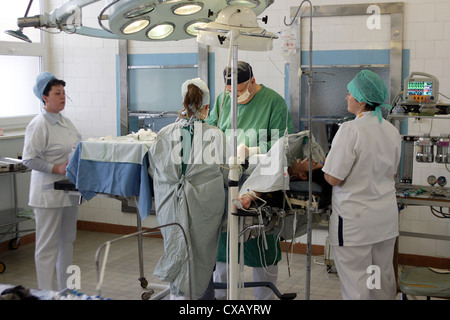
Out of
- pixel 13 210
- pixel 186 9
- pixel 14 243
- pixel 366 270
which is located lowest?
pixel 14 243

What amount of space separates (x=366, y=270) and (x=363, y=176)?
1.97 ft

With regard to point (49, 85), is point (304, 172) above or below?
below

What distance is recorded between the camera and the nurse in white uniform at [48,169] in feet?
15.3

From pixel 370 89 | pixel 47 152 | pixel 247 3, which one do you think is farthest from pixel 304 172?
pixel 47 152

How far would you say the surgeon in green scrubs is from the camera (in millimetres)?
4430

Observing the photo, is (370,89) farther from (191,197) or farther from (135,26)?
(135,26)

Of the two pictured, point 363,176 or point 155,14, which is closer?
point 155,14

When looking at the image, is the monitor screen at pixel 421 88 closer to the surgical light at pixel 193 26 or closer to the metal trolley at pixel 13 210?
the surgical light at pixel 193 26

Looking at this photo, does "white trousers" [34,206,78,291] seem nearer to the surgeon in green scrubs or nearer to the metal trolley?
the metal trolley

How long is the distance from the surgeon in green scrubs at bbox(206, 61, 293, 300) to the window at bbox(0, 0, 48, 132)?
3459 millimetres

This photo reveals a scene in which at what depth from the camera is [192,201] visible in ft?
12.5

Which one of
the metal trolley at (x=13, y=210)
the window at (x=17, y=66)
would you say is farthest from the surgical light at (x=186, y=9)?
the window at (x=17, y=66)
